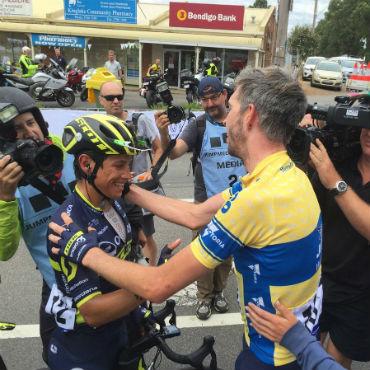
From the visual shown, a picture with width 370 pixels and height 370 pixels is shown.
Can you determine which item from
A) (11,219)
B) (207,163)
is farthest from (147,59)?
(11,219)

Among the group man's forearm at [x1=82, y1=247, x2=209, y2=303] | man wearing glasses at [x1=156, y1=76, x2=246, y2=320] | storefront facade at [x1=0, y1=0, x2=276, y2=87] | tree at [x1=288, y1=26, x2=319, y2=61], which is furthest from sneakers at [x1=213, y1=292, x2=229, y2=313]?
tree at [x1=288, y1=26, x2=319, y2=61]

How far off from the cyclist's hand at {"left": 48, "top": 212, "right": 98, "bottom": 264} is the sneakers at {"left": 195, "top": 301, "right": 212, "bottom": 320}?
226cm

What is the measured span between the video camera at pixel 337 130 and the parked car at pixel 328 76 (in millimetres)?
22817

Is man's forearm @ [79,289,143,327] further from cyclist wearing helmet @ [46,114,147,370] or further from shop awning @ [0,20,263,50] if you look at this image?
shop awning @ [0,20,263,50]

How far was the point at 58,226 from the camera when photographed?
1.55m

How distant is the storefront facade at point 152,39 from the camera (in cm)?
2278

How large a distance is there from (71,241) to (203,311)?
92.2 inches

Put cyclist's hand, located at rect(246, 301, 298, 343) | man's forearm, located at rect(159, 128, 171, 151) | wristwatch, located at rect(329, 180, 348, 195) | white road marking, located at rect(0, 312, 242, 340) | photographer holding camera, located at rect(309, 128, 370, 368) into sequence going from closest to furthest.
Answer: cyclist's hand, located at rect(246, 301, 298, 343), wristwatch, located at rect(329, 180, 348, 195), photographer holding camera, located at rect(309, 128, 370, 368), white road marking, located at rect(0, 312, 242, 340), man's forearm, located at rect(159, 128, 171, 151)

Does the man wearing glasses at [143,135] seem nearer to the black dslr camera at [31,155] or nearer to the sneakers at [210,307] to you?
the sneakers at [210,307]

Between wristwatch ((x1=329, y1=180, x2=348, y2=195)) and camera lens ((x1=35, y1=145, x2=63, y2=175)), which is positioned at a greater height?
camera lens ((x1=35, y1=145, x2=63, y2=175))

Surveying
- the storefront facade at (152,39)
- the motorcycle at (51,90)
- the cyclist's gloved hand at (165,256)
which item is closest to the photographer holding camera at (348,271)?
the cyclist's gloved hand at (165,256)

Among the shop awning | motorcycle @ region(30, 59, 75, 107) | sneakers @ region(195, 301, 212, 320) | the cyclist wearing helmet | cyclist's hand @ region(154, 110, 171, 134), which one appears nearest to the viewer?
the cyclist wearing helmet

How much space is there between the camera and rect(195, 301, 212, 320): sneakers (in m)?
3.49

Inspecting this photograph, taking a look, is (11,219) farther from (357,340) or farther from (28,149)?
(357,340)
